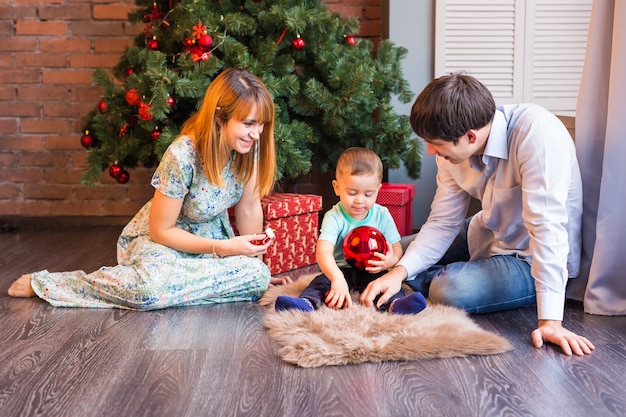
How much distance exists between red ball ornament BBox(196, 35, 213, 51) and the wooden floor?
1130mm

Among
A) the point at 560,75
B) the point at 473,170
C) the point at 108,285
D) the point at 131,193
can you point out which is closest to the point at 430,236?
the point at 473,170

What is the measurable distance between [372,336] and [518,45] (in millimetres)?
2052

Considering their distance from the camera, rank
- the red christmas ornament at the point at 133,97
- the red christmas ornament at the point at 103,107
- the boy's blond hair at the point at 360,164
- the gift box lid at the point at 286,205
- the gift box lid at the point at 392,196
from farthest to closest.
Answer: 1. the red christmas ornament at the point at 103,107
2. the gift box lid at the point at 392,196
3. the red christmas ornament at the point at 133,97
4. the gift box lid at the point at 286,205
5. the boy's blond hair at the point at 360,164

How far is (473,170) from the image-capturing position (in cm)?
211

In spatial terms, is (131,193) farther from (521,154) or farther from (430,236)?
(521,154)

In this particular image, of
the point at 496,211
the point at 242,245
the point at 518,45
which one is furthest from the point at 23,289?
the point at 518,45

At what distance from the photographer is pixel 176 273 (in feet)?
7.33

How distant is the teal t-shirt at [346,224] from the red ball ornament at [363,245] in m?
0.08

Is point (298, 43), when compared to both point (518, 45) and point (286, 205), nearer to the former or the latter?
point (286, 205)

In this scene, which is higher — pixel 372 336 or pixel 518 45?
pixel 518 45

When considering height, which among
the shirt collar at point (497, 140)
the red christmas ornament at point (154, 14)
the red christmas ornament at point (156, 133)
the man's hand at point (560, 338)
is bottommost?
the man's hand at point (560, 338)

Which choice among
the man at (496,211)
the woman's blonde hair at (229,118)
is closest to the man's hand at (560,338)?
the man at (496,211)

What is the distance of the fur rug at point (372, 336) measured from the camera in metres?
1.71

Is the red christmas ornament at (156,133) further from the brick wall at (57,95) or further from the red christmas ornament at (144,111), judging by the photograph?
the brick wall at (57,95)
